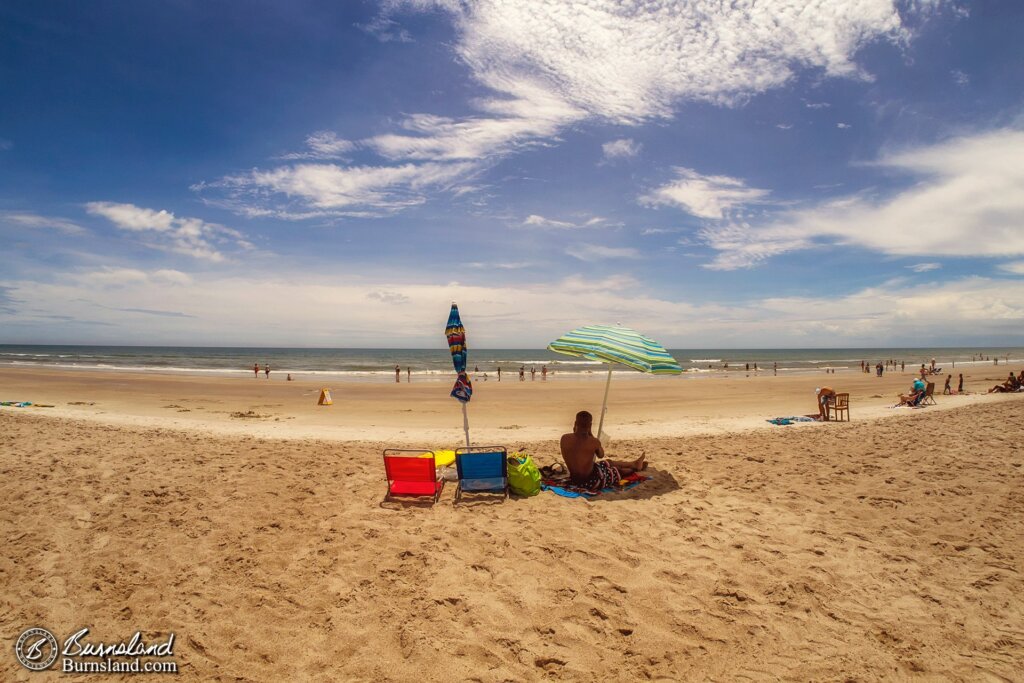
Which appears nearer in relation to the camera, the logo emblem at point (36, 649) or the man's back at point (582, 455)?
the logo emblem at point (36, 649)

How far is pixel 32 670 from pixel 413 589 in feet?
10.5

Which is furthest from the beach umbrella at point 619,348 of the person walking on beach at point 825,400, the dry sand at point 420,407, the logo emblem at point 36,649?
the person walking on beach at point 825,400

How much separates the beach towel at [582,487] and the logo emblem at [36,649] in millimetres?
5714

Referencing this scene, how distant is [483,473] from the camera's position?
730 centimetres

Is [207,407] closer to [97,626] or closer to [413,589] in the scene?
[97,626]

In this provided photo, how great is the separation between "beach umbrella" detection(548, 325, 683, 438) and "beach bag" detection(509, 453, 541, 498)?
1851 mm

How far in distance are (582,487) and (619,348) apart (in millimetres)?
2283

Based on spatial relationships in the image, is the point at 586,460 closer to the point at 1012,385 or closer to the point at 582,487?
the point at 582,487

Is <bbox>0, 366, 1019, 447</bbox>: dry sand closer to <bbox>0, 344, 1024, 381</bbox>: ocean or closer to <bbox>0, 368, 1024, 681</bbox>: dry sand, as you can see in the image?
<bbox>0, 368, 1024, 681</bbox>: dry sand

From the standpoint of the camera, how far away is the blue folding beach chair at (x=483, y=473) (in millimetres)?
7195

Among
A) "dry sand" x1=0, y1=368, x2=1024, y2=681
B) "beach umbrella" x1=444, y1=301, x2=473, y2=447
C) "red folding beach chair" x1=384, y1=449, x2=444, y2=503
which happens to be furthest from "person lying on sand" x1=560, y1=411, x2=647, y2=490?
"red folding beach chair" x1=384, y1=449, x2=444, y2=503

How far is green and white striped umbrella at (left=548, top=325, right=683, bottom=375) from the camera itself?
23.6ft

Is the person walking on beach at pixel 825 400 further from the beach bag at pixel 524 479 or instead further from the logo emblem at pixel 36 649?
the logo emblem at pixel 36 649

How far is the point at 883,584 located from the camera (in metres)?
5.02
